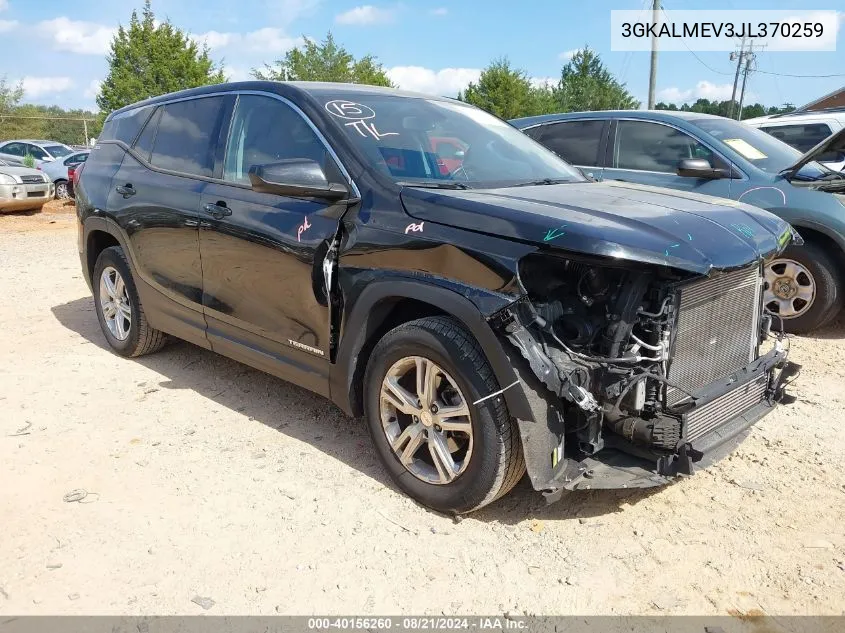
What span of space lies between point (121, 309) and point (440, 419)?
3314 millimetres

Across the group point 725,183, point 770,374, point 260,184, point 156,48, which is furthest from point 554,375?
point 156,48

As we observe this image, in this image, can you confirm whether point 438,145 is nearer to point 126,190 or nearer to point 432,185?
point 432,185

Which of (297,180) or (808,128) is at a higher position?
(808,128)

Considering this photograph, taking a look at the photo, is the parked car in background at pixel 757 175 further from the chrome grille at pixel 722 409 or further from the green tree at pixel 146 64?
the green tree at pixel 146 64

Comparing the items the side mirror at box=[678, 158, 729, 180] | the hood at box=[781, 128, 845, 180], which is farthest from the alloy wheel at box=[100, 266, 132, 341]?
the hood at box=[781, 128, 845, 180]

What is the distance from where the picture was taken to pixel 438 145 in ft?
12.0

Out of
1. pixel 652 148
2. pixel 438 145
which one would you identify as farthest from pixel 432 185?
pixel 652 148

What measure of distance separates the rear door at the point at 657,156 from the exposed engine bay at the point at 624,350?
3210mm

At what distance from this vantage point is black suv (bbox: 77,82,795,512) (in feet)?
8.95

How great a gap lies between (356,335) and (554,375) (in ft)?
3.42

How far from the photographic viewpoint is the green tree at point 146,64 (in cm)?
2591

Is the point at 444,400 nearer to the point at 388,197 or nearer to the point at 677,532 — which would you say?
the point at 388,197

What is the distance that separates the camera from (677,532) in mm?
3045

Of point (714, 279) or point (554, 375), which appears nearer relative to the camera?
point (554, 375)
